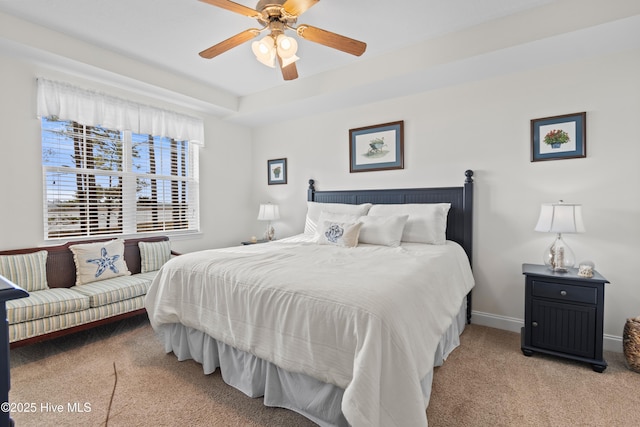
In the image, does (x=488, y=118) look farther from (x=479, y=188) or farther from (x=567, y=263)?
(x=567, y=263)

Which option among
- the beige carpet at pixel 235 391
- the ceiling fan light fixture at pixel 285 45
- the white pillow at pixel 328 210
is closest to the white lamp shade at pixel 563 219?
the beige carpet at pixel 235 391

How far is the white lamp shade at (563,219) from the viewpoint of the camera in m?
2.33

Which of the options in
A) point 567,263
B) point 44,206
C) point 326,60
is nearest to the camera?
point 567,263

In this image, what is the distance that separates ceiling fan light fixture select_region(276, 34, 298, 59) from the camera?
2.06 metres

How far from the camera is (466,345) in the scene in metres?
2.62

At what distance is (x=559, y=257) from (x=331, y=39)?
245cm

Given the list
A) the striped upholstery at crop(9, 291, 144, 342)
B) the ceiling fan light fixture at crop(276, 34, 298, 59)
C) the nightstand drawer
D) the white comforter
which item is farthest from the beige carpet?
the ceiling fan light fixture at crop(276, 34, 298, 59)

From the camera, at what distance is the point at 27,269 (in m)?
2.68

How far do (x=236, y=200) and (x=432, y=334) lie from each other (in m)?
3.81

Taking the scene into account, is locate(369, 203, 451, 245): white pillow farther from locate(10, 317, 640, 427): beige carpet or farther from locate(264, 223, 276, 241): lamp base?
locate(264, 223, 276, 241): lamp base

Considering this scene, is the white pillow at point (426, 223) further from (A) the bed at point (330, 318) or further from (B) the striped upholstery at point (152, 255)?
(B) the striped upholstery at point (152, 255)

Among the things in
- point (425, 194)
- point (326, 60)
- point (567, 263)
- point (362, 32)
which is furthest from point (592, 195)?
point (326, 60)

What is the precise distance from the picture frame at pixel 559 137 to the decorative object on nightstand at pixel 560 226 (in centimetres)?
52

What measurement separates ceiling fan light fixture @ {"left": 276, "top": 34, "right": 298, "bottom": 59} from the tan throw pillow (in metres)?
2.58
